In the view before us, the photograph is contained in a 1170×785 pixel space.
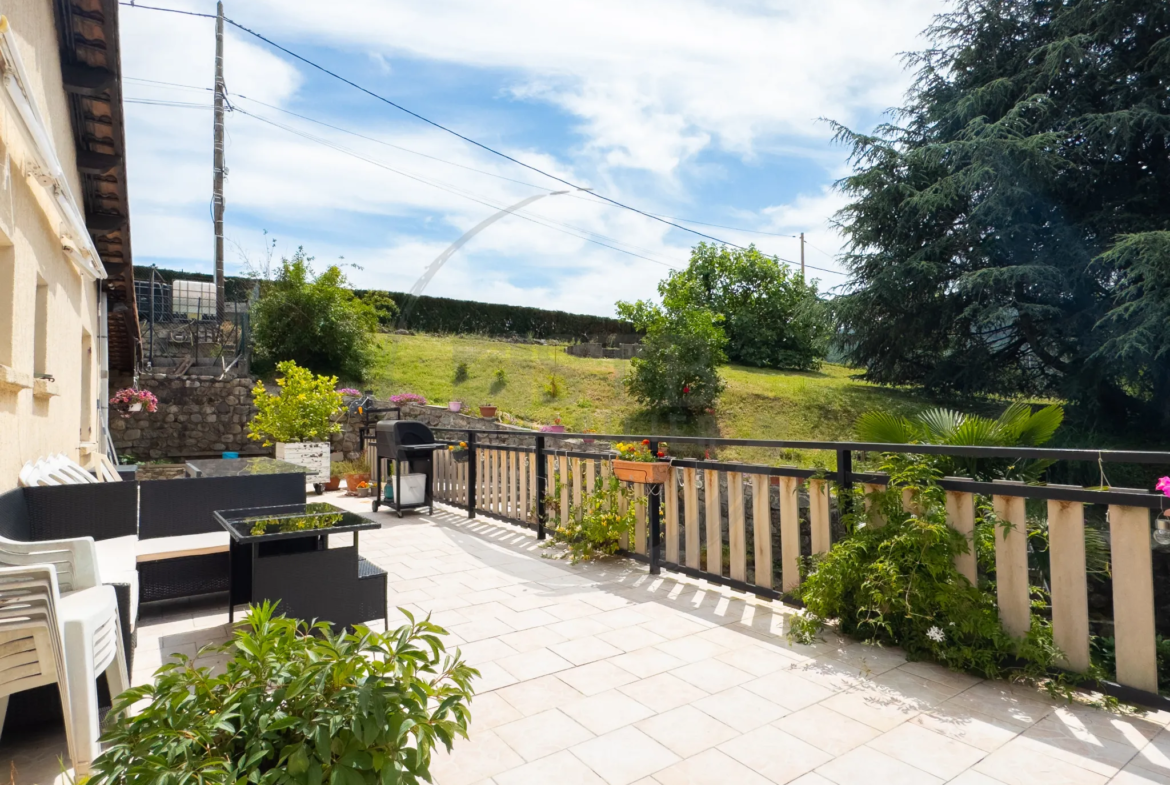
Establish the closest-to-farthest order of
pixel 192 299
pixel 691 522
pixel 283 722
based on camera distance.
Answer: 1. pixel 283 722
2. pixel 691 522
3. pixel 192 299

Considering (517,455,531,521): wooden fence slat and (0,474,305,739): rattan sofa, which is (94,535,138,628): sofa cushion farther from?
(517,455,531,521): wooden fence slat

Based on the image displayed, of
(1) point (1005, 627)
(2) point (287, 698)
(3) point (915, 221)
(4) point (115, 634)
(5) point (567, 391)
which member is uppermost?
(3) point (915, 221)

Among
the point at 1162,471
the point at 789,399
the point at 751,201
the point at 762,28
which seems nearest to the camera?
the point at 762,28

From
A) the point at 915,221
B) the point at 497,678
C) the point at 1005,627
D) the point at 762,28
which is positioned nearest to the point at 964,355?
the point at 915,221

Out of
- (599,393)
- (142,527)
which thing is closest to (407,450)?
(142,527)

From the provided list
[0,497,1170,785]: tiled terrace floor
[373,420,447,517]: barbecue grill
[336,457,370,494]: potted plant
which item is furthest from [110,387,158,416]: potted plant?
[0,497,1170,785]: tiled terrace floor

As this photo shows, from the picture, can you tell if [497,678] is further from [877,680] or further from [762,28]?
[762,28]

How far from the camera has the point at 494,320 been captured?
63.4 feet

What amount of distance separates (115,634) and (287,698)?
52.3 inches

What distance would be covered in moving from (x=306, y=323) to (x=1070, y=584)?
44.8ft

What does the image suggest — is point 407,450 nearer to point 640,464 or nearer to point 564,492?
point 564,492

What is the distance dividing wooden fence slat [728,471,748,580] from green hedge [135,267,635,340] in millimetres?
14717

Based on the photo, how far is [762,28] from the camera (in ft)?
23.6

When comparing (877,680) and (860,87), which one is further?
(860,87)
